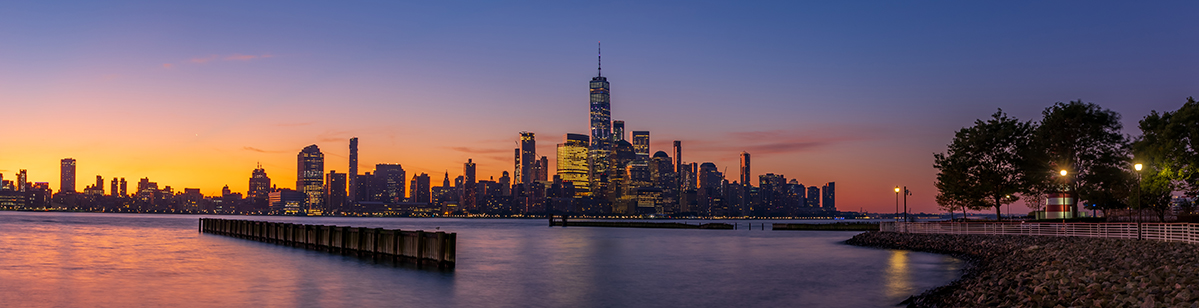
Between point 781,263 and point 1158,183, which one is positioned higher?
point 1158,183

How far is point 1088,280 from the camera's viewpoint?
22438mm

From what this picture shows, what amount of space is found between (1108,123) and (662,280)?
54399mm

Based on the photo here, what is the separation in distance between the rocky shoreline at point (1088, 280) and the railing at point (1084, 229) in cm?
517

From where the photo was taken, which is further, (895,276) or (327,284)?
(895,276)

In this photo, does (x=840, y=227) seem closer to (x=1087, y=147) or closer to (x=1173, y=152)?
(x=1087, y=147)

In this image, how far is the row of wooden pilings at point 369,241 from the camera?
41406 millimetres

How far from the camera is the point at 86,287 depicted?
31500 mm

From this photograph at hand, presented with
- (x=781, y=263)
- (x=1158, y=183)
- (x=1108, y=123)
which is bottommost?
(x=781, y=263)

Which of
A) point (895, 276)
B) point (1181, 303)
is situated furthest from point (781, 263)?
point (1181, 303)

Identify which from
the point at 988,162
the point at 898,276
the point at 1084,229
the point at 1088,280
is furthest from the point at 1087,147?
the point at 1088,280

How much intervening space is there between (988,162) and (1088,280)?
192 ft

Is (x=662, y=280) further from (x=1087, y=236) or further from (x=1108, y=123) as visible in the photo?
(x=1108, y=123)

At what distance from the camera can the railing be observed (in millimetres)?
42688

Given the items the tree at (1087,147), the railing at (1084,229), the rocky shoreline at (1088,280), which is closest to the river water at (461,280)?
the rocky shoreline at (1088,280)
